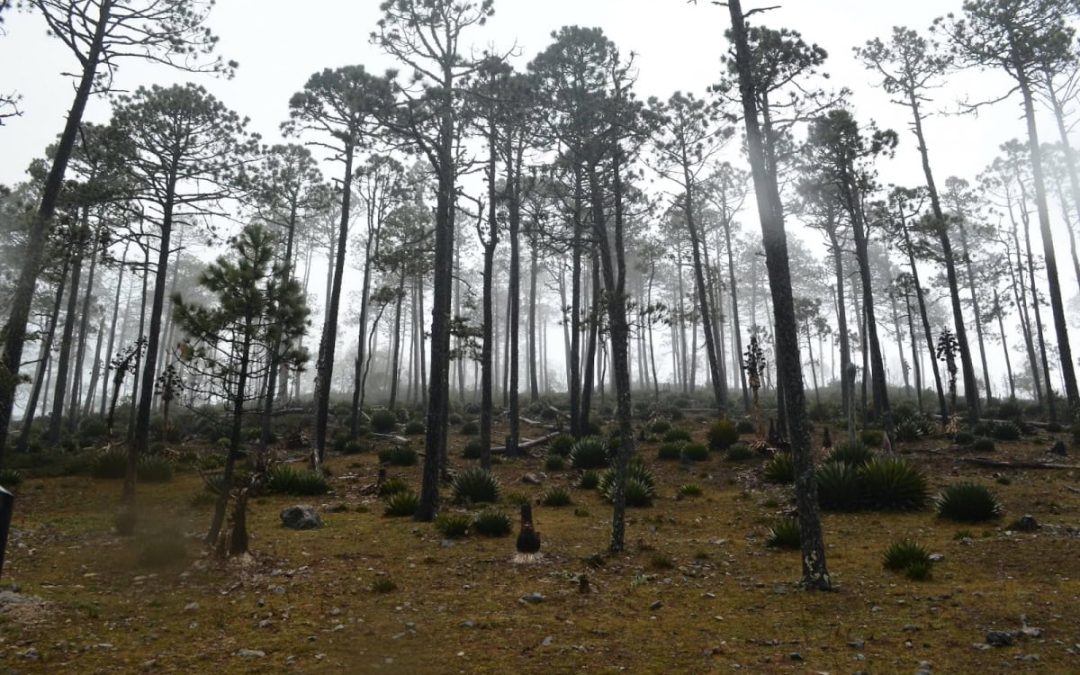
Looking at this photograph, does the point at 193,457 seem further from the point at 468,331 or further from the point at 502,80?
the point at 502,80

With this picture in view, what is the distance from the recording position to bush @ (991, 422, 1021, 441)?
17547 millimetres

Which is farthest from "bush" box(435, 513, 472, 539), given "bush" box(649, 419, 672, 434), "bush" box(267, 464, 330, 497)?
"bush" box(649, 419, 672, 434)

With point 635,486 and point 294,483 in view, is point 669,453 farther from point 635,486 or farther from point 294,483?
point 294,483

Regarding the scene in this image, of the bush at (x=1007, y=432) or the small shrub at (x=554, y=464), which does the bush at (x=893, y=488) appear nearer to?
the small shrub at (x=554, y=464)

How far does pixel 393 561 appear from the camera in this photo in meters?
9.00

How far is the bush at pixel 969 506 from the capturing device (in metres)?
10.3

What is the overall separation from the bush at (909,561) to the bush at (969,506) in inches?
121

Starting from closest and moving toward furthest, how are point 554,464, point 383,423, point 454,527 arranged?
point 454,527 < point 554,464 < point 383,423

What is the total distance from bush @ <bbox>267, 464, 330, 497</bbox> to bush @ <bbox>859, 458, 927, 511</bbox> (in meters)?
12.1

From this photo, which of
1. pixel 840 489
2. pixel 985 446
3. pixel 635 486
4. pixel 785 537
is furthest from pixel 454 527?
pixel 985 446

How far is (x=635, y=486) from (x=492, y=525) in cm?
396

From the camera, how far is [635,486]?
43.0 feet

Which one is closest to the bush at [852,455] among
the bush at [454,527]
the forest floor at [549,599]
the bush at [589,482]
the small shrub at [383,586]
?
the forest floor at [549,599]

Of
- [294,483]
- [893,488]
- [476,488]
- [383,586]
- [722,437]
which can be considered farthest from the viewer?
[722,437]
